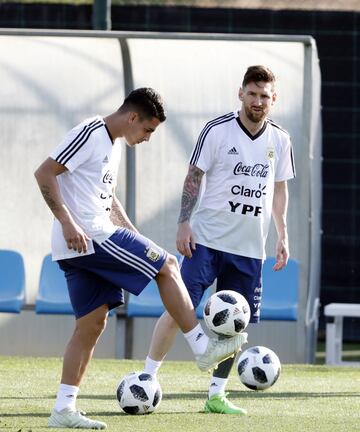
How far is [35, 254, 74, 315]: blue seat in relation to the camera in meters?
11.7

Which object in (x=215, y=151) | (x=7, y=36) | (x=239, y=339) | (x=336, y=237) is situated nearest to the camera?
(x=239, y=339)

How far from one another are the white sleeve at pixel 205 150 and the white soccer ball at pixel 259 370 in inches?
46.1

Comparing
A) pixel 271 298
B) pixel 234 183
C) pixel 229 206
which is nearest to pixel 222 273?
pixel 229 206

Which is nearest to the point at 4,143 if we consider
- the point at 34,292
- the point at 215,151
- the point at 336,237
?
the point at 34,292

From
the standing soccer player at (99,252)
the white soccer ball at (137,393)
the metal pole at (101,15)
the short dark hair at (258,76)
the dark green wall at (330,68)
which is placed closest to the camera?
the standing soccer player at (99,252)

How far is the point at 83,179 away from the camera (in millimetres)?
6465

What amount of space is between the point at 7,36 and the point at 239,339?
650 cm

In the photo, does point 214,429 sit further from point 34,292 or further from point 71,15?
point 71,15

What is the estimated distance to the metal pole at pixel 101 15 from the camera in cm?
1412

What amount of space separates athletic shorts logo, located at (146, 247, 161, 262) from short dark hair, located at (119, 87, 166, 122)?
638mm

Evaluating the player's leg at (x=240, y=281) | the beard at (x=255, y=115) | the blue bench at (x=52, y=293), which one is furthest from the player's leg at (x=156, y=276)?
the blue bench at (x=52, y=293)

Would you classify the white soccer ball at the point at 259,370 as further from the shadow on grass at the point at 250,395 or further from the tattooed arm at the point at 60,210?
the tattooed arm at the point at 60,210

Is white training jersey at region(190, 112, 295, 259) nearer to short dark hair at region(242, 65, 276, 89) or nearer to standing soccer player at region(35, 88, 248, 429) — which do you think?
short dark hair at region(242, 65, 276, 89)

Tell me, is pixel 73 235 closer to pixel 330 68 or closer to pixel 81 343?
pixel 81 343
